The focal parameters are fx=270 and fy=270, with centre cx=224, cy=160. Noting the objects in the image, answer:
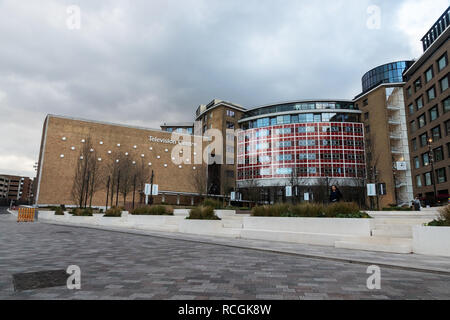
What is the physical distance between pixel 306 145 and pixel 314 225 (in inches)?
1995

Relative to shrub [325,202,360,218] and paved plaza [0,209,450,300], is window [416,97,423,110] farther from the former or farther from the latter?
paved plaza [0,209,450,300]

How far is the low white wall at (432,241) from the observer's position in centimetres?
773

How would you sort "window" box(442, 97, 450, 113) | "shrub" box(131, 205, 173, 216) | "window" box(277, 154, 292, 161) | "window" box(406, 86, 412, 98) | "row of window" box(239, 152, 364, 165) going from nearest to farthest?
"shrub" box(131, 205, 173, 216) → "window" box(442, 97, 450, 113) → "window" box(406, 86, 412, 98) → "row of window" box(239, 152, 364, 165) → "window" box(277, 154, 292, 161)

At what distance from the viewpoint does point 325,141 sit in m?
59.2

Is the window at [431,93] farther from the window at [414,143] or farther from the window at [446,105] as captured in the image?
the window at [414,143]

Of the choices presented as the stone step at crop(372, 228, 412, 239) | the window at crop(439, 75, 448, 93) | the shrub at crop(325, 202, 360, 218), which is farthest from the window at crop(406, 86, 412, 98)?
the stone step at crop(372, 228, 412, 239)

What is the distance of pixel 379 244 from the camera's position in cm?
A: 897

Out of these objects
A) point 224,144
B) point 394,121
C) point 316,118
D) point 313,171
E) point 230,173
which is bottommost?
point 313,171

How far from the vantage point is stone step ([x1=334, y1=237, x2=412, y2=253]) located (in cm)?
849

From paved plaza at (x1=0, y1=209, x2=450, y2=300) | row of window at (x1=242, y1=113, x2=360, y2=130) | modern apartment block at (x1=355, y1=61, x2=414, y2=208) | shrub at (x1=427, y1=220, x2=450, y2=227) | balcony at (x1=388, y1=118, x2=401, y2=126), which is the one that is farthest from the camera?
row of window at (x1=242, y1=113, x2=360, y2=130)

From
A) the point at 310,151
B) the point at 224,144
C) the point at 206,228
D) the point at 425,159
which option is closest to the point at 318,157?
the point at 310,151

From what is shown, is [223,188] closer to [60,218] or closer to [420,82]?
[60,218]

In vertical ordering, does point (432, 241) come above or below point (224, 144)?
below

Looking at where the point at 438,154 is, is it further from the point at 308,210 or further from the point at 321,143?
the point at 308,210
